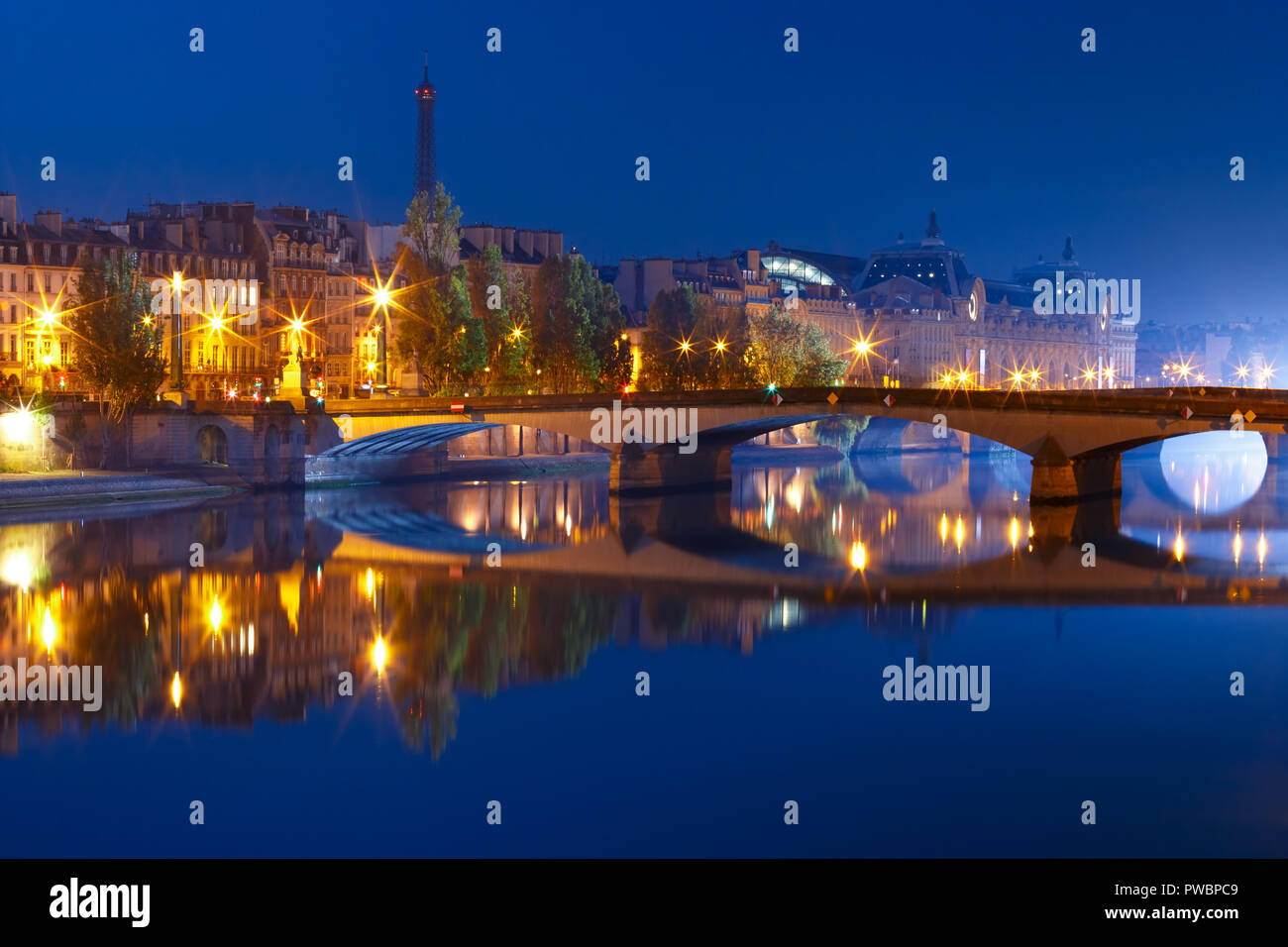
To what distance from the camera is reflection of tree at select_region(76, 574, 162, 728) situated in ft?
93.0

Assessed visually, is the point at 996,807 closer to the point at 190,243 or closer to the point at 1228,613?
the point at 1228,613

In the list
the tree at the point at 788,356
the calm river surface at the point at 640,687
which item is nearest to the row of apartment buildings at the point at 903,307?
the tree at the point at 788,356

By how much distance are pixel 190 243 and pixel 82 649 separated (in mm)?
60553

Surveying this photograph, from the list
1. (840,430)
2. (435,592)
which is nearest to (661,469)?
(435,592)

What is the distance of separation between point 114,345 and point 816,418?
2595 cm

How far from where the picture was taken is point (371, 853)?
67.5ft

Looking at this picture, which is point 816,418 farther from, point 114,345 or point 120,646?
point 120,646

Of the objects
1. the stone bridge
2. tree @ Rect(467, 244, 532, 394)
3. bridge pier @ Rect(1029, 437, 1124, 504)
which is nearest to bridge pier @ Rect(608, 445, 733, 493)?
the stone bridge

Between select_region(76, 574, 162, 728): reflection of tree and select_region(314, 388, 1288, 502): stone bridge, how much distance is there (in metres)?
25.7

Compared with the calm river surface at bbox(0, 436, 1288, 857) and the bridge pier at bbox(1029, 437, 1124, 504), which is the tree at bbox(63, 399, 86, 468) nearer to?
the calm river surface at bbox(0, 436, 1288, 857)

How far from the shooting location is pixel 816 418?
64875 mm

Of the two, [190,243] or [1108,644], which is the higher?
[190,243]

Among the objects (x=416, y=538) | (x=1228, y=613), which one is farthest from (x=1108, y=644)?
(x=416, y=538)

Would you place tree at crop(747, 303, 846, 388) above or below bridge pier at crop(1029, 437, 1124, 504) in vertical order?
above
